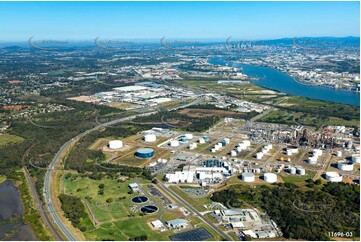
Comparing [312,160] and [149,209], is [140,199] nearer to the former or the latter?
[149,209]

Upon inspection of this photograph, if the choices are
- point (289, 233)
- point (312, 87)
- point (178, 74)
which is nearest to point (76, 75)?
point (178, 74)

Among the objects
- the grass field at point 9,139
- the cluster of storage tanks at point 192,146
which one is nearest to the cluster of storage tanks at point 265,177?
the cluster of storage tanks at point 192,146

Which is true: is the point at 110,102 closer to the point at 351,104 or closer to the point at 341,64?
the point at 351,104

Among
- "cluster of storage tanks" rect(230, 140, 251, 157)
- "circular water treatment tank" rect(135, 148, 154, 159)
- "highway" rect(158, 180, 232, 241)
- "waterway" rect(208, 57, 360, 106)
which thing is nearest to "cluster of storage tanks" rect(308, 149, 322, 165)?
"cluster of storage tanks" rect(230, 140, 251, 157)

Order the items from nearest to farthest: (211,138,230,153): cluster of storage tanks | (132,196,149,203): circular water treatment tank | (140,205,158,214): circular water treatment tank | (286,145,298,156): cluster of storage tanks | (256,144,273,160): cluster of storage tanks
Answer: (140,205,158,214): circular water treatment tank, (132,196,149,203): circular water treatment tank, (256,144,273,160): cluster of storage tanks, (286,145,298,156): cluster of storage tanks, (211,138,230,153): cluster of storage tanks

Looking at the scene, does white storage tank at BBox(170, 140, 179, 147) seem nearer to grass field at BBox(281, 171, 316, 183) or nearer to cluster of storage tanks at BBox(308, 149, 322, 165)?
grass field at BBox(281, 171, 316, 183)

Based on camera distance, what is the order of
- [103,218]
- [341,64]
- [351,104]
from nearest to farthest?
[103,218]
[351,104]
[341,64]

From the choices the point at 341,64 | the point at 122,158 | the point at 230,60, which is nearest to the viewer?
the point at 122,158

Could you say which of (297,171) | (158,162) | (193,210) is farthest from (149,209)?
(297,171)
